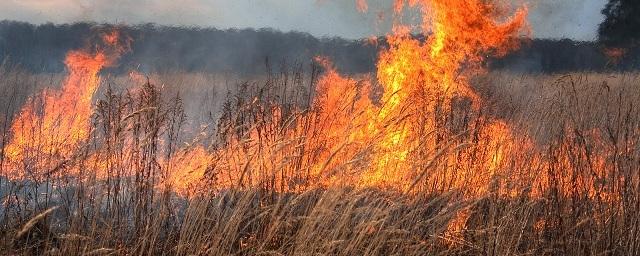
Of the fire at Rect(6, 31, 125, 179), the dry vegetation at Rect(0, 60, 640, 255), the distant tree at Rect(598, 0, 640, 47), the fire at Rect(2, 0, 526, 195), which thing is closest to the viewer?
the dry vegetation at Rect(0, 60, 640, 255)

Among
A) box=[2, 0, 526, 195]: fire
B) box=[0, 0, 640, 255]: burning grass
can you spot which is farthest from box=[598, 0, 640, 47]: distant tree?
box=[0, 0, 640, 255]: burning grass

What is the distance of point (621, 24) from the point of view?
1812 centimetres

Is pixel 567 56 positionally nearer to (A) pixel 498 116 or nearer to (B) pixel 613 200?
(A) pixel 498 116

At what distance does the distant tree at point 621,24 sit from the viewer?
1778 centimetres

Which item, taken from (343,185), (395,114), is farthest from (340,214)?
(395,114)

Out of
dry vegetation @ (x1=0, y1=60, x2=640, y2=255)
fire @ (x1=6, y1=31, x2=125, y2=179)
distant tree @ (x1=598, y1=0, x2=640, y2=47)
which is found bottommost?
fire @ (x1=6, y1=31, x2=125, y2=179)

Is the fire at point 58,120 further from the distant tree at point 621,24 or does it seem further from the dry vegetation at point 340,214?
the distant tree at point 621,24

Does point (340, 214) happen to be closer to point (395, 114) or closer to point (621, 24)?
point (395, 114)

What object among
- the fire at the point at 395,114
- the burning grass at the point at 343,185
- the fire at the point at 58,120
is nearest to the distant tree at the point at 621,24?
the fire at the point at 395,114

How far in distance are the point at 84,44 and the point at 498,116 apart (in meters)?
20.5

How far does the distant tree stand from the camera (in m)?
17.8

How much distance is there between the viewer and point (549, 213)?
11.8 feet

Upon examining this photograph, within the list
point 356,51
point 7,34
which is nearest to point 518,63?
point 356,51

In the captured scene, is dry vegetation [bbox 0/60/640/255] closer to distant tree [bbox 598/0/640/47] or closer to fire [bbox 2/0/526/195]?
fire [bbox 2/0/526/195]
